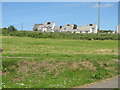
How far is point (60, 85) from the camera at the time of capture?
9.55m

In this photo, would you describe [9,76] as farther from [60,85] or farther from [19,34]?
[19,34]

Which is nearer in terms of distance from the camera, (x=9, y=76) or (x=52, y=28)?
(x=9, y=76)

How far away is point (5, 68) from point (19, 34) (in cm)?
4388

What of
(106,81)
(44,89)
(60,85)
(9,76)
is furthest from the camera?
(9,76)

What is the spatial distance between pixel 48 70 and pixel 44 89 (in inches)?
118

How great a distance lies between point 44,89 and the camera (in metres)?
8.84

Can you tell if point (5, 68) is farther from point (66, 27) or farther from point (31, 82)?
point (66, 27)

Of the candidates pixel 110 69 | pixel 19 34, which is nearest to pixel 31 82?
pixel 110 69

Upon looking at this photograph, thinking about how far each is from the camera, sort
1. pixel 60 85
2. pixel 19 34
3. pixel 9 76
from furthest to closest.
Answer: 1. pixel 19 34
2. pixel 9 76
3. pixel 60 85

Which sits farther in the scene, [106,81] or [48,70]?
[48,70]

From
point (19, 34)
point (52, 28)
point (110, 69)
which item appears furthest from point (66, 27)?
point (110, 69)

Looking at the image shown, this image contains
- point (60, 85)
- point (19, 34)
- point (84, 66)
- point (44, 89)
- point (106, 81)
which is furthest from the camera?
point (19, 34)

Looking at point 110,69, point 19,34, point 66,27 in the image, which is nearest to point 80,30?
point 66,27

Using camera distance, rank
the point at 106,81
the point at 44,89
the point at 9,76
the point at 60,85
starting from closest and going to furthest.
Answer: the point at 44,89, the point at 60,85, the point at 106,81, the point at 9,76
